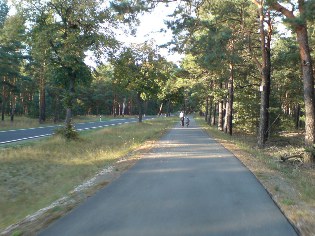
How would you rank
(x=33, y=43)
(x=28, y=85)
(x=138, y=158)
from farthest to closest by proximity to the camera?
(x=28, y=85), (x=33, y=43), (x=138, y=158)

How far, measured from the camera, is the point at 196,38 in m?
23.1

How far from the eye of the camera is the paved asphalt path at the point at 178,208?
596 cm

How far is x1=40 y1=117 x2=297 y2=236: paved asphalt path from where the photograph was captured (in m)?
5.96

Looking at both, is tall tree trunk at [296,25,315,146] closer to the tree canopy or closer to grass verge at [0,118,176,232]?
the tree canopy

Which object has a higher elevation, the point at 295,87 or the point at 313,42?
the point at 313,42

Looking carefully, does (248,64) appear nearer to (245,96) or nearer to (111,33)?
(245,96)

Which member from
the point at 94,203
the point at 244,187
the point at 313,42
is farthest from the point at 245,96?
the point at 94,203

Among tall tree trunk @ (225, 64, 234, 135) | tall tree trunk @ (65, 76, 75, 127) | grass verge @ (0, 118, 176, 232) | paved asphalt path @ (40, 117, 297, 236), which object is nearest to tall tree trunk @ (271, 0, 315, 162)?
paved asphalt path @ (40, 117, 297, 236)

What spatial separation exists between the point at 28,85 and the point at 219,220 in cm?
5184

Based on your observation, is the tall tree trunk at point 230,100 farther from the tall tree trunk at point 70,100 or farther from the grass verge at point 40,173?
the grass verge at point 40,173

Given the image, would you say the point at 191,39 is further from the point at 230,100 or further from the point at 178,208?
the point at 178,208

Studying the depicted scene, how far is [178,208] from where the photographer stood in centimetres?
725

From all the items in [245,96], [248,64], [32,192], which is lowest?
[32,192]

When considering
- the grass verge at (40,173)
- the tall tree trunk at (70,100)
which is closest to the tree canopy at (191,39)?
the tall tree trunk at (70,100)
